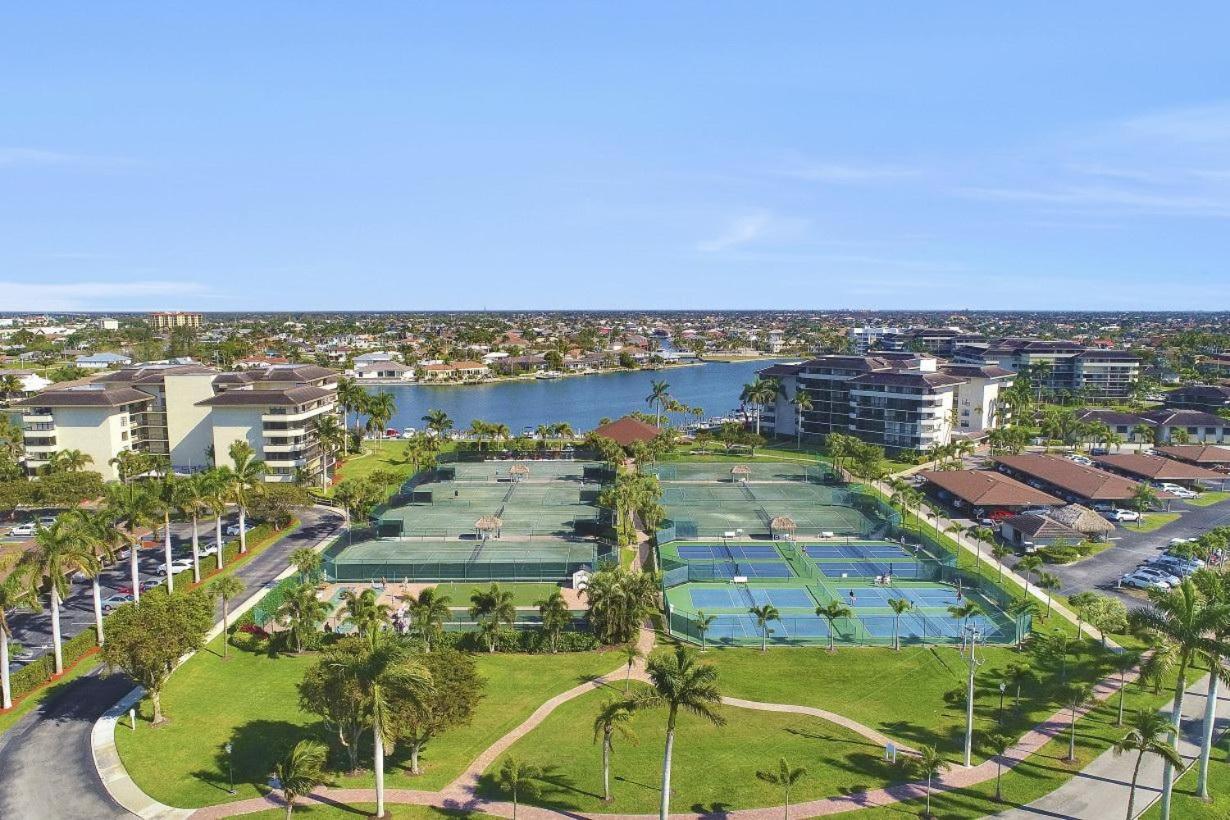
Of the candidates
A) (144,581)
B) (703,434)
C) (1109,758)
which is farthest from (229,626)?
(703,434)

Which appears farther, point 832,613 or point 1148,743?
point 832,613

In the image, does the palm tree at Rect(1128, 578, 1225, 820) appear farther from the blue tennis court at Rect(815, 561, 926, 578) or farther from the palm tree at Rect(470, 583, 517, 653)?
the palm tree at Rect(470, 583, 517, 653)

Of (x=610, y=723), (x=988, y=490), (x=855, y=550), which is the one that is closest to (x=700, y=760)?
A: (x=610, y=723)

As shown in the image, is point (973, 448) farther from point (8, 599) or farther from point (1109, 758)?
point (8, 599)

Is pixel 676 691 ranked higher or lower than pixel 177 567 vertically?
higher

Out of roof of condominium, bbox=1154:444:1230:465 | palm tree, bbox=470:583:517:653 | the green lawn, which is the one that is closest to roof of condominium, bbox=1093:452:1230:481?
roof of condominium, bbox=1154:444:1230:465

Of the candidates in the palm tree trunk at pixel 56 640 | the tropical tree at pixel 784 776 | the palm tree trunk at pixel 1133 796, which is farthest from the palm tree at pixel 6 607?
the palm tree trunk at pixel 1133 796

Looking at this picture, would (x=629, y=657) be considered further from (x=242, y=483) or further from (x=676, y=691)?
(x=242, y=483)
